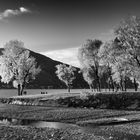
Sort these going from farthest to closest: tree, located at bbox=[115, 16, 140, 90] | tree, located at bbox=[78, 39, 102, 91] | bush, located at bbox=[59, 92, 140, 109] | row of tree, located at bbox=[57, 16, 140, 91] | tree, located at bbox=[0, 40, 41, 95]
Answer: tree, located at bbox=[78, 39, 102, 91] < tree, located at bbox=[0, 40, 41, 95] < row of tree, located at bbox=[57, 16, 140, 91] < tree, located at bbox=[115, 16, 140, 90] < bush, located at bbox=[59, 92, 140, 109]

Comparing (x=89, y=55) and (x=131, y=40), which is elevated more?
(x=131, y=40)

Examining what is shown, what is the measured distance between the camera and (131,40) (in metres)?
60.1

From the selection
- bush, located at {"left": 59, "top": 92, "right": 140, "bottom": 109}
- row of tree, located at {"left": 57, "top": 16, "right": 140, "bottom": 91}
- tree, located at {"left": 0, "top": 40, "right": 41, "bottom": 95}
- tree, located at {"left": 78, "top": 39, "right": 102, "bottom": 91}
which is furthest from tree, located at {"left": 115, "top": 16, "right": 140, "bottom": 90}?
tree, located at {"left": 0, "top": 40, "right": 41, "bottom": 95}

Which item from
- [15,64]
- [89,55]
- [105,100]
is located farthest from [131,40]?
[15,64]

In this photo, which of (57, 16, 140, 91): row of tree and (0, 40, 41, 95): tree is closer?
(57, 16, 140, 91): row of tree

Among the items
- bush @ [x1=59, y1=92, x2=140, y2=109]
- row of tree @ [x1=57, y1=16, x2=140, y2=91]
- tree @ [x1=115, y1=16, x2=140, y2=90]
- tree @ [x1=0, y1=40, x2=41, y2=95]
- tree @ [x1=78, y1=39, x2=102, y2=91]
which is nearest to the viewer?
bush @ [x1=59, y1=92, x2=140, y2=109]

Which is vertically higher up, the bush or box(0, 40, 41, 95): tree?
box(0, 40, 41, 95): tree

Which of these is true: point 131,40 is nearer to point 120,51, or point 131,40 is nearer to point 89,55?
point 120,51

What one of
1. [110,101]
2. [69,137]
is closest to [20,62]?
[110,101]

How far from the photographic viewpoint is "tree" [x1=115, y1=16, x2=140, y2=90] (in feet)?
194

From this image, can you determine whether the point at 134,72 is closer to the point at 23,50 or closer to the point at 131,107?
the point at 131,107

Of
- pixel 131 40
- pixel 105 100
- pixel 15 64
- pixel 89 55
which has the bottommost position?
pixel 105 100

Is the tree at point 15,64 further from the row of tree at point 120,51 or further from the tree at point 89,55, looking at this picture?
the row of tree at point 120,51

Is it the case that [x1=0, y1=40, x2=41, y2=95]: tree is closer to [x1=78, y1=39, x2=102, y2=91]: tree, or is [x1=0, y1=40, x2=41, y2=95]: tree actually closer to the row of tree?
[x1=78, y1=39, x2=102, y2=91]: tree
